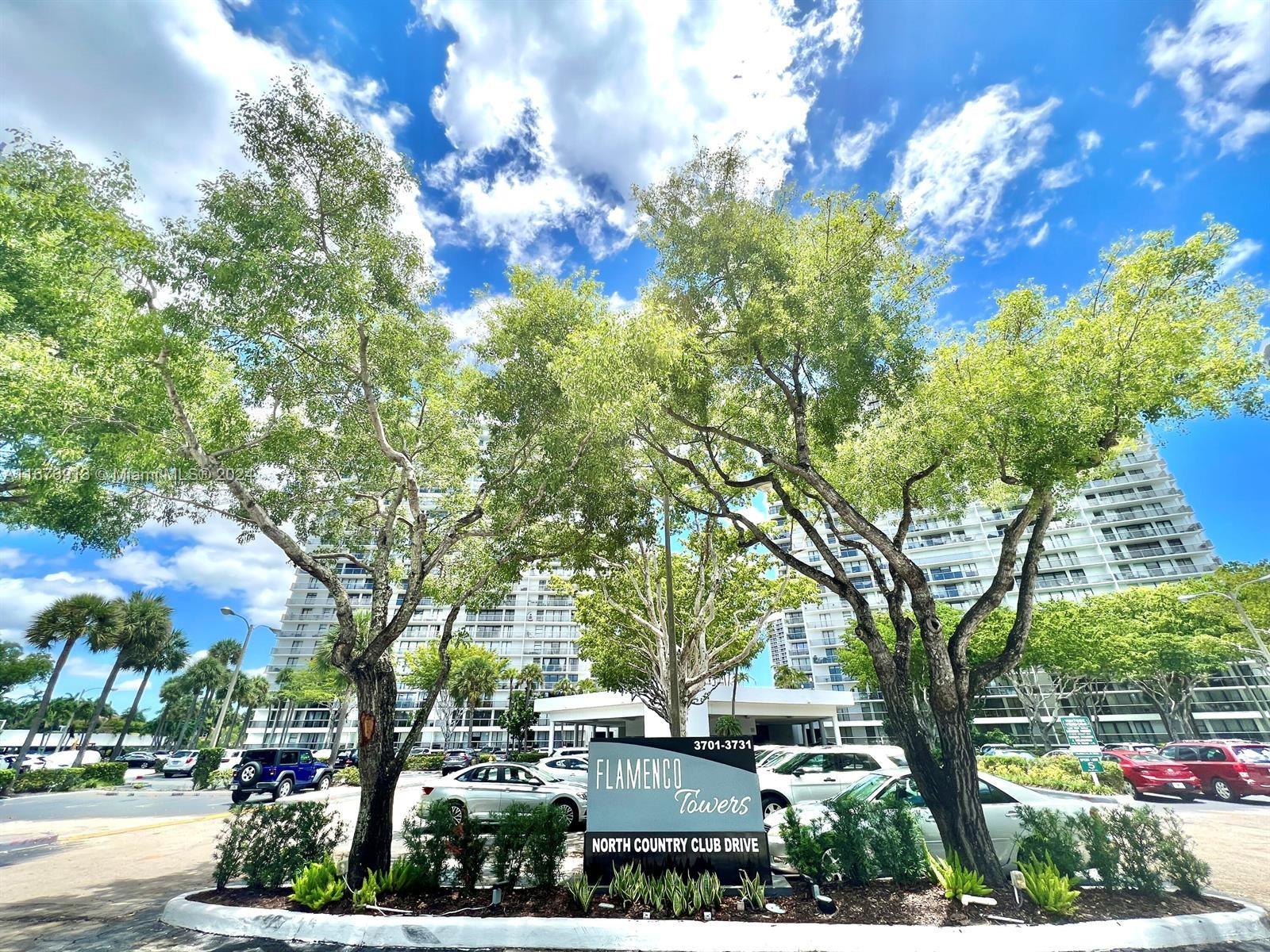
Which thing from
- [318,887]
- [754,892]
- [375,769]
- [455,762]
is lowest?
[754,892]

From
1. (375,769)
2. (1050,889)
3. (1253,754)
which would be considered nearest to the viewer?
(1050,889)

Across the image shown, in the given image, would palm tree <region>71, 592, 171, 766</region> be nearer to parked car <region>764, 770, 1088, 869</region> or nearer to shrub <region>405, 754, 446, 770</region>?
shrub <region>405, 754, 446, 770</region>

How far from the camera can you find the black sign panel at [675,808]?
6.64 metres

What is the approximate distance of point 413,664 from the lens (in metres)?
43.8

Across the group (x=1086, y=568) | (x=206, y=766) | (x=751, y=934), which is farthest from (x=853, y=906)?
(x=1086, y=568)

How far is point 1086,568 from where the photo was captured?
215ft

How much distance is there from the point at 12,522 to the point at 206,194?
8.13 meters

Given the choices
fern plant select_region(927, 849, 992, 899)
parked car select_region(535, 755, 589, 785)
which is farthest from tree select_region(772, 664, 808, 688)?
fern plant select_region(927, 849, 992, 899)

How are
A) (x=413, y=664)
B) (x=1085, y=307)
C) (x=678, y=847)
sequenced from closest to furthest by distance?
(x=678, y=847) < (x=1085, y=307) < (x=413, y=664)

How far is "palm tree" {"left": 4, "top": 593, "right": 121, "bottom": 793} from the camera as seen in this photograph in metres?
33.3

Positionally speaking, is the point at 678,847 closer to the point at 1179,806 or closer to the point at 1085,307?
the point at 1085,307

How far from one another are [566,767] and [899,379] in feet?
62.9

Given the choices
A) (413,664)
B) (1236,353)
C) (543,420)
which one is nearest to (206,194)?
(543,420)

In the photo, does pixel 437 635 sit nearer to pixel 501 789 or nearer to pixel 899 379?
pixel 501 789
